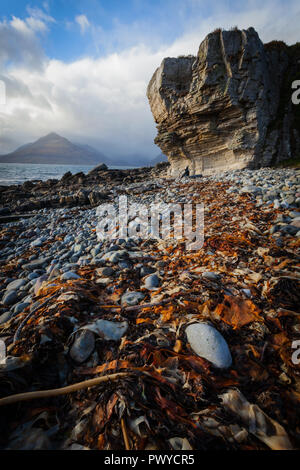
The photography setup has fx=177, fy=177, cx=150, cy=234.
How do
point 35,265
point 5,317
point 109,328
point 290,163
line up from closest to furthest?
point 109,328 < point 5,317 < point 35,265 < point 290,163

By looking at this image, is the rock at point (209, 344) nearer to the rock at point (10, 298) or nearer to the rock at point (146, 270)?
the rock at point (146, 270)

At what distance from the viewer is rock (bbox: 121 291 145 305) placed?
153 cm

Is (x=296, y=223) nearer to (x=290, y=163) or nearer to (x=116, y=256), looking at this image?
(x=116, y=256)

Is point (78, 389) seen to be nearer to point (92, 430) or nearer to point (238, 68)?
point (92, 430)

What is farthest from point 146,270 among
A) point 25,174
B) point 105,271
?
point 25,174

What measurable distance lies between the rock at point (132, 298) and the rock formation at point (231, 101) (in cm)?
1161

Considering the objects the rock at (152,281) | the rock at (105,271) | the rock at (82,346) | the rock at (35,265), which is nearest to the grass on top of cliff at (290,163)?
the rock at (152,281)

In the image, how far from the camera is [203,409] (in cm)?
79

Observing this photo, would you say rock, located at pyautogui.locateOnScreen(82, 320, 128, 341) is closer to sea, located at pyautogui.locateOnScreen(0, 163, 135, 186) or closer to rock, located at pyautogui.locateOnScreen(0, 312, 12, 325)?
rock, located at pyautogui.locateOnScreen(0, 312, 12, 325)

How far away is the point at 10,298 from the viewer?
202 cm

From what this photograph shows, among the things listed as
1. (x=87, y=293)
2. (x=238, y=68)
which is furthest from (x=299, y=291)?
(x=238, y=68)

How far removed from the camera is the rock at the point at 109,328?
1187 millimetres

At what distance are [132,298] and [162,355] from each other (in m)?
0.60
